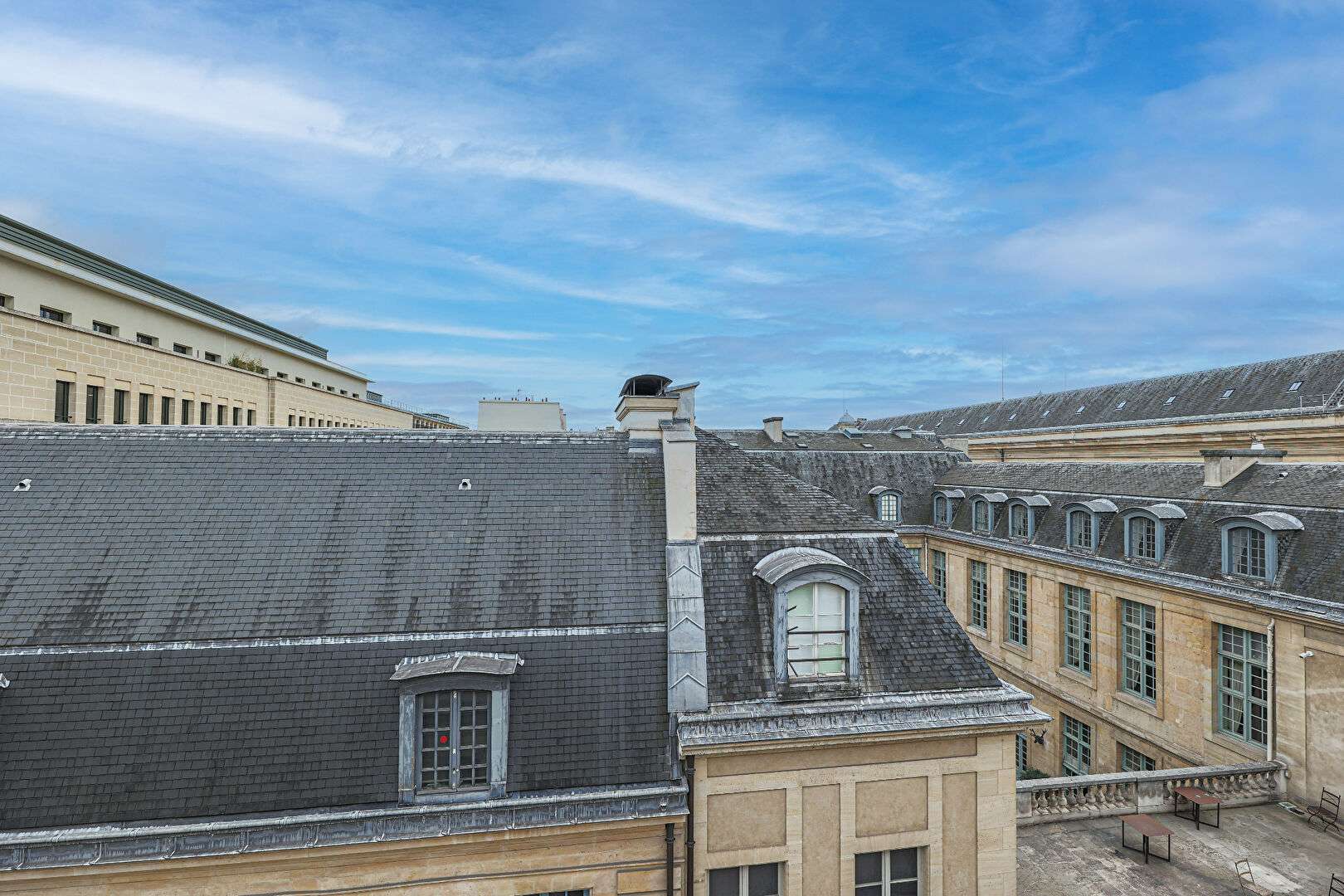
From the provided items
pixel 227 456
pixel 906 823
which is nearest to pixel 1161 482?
pixel 906 823

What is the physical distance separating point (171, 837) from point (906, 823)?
1092cm

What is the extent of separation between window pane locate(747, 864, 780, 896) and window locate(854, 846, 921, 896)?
136 centimetres

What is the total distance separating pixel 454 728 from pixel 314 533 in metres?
4.52

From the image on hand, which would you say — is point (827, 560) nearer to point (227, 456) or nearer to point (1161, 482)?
point (227, 456)

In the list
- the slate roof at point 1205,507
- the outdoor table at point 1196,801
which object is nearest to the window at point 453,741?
the outdoor table at point 1196,801

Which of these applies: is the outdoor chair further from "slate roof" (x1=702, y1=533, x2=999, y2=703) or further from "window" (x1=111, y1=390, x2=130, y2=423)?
"window" (x1=111, y1=390, x2=130, y2=423)

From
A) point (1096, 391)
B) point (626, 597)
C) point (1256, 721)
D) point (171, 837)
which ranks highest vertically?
point (1096, 391)

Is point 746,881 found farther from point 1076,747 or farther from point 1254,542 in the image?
point 1076,747

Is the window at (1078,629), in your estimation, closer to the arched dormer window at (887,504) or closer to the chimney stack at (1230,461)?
the chimney stack at (1230,461)

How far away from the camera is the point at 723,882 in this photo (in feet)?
34.7

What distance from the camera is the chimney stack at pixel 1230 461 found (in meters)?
23.3

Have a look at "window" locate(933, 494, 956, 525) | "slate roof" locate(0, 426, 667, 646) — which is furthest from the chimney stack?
"slate roof" locate(0, 426, 667, 646)

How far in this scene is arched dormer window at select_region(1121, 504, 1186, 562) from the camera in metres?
23.1

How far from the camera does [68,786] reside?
892 centimetres
